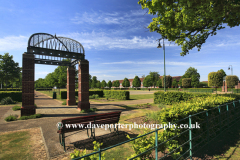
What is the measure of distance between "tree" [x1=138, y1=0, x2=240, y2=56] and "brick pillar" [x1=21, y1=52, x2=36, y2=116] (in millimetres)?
8719

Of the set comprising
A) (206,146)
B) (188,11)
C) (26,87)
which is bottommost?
(206,146)

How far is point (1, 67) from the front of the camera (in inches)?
1168

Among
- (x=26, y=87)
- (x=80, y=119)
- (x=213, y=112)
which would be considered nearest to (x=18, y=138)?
(x=80, y=119)

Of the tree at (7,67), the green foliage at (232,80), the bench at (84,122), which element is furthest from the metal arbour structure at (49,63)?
the green foliage at (232,80)

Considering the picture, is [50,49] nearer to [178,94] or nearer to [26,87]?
[26,87]

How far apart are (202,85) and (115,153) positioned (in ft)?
239

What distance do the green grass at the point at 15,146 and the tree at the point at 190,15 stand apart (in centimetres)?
817

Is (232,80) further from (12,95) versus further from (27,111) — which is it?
(12,95)

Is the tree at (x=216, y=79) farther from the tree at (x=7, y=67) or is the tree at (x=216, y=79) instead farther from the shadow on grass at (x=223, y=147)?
the tree at (x=7, y=67)

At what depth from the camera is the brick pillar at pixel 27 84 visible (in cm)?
895

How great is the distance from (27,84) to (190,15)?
11248mm

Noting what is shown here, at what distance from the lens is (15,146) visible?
4.50m

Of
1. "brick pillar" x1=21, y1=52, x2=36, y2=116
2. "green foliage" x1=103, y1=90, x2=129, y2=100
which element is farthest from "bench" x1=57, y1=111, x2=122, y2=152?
"green foliage" x1=103, y1=90, x2=129, y2=100

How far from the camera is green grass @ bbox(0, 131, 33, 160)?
3.82 metres
